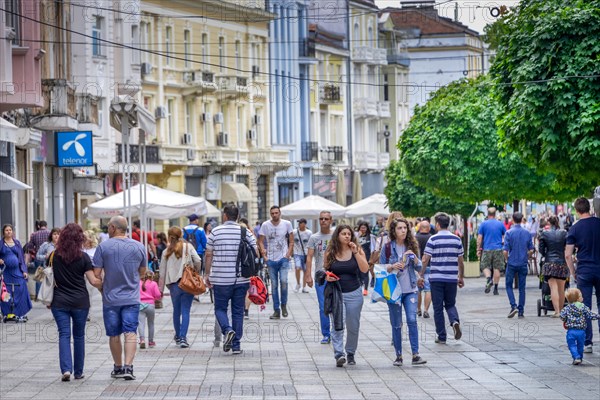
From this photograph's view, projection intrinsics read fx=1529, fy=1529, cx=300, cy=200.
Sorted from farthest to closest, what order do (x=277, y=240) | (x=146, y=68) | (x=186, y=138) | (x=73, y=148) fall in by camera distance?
(x=186, y=138) → (x=146, y=68) → (x=73, y=148) → (x=277, y=240)

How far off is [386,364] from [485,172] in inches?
938

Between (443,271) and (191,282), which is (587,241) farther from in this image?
(191,282)

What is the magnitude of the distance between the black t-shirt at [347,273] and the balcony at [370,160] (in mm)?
69226

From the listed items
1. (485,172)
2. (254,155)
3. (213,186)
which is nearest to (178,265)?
(485,172)

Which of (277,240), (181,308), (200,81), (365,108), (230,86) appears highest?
(200,81)

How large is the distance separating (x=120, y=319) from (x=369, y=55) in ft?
239

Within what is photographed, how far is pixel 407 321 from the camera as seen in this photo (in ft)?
58.9

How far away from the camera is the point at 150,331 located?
20234 millimetres

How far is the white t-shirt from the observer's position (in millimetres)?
25766

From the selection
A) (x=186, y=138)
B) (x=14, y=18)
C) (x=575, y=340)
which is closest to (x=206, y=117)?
(x=186, y=138)

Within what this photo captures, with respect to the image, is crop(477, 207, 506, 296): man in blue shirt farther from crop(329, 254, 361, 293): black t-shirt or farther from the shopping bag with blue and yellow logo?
crop(329, 254, 361, 293): black t-shirt

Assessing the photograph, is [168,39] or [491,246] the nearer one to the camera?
[491,246]

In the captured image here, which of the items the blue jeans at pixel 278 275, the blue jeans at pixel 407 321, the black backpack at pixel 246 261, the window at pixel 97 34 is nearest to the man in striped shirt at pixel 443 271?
the blue jeans at pixel 407 321

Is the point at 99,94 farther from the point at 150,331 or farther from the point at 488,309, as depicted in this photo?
the point at 150,331
